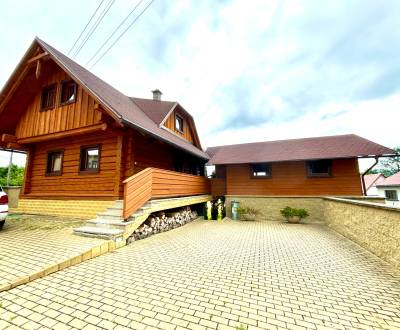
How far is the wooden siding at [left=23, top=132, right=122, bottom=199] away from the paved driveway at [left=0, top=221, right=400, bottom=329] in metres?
3.88

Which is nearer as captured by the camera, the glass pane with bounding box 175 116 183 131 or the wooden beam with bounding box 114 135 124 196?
the wooden beam with bounding box 114 135 124 196

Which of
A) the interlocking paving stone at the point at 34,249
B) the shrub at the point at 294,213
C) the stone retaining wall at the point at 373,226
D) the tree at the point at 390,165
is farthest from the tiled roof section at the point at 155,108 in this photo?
the tree at the point at 390,165

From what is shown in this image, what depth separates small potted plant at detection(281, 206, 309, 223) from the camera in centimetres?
1117

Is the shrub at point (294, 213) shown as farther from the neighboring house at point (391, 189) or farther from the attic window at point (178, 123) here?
the neighboring house at point (391, 189)

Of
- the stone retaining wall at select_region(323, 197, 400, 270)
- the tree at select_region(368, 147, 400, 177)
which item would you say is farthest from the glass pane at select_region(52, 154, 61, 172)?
the tree at select_region(368, 147, 400, 177)

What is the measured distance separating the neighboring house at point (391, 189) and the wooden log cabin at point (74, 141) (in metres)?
29.9

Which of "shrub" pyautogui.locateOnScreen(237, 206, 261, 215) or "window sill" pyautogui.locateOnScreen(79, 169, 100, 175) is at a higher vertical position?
"window sill" pyautogui.locateOnScreen(79, 169, 100, 175)

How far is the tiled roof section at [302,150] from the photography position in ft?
36.2

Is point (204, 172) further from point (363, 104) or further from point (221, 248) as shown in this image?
point (363, 104)

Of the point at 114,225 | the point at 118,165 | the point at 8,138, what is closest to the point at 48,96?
the point at 8,138

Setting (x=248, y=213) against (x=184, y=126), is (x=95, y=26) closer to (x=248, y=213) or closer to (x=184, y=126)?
(x=184, y=126)

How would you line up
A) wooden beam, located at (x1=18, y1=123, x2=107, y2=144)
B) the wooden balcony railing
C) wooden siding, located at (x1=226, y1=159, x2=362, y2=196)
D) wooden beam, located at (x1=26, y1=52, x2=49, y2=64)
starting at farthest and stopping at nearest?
1. wooden siding, located at (x1=226, y1=159, x2=362, y2=196)
2. wooden beam, located at (x1=26, y1=52, x2=49, y2=64)
3. wooden beam, located at (x1=18, y1=123, x2=107, y2=144)
4. the wooden balcony railing

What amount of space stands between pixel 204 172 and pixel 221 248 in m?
11.7

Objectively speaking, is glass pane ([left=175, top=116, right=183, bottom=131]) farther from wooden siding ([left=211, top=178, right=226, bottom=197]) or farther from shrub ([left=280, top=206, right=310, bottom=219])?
shrub ([left=280, top=206, right=310, bottom=219])
